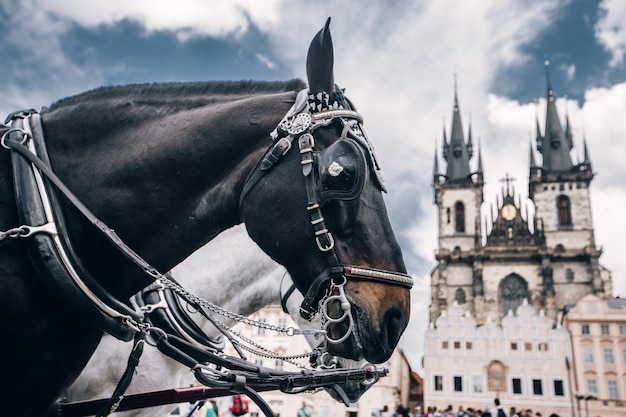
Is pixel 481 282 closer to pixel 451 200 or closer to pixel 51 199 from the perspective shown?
pixel 451 200

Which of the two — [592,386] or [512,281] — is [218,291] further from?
[512,281]

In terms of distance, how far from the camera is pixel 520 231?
5844cm

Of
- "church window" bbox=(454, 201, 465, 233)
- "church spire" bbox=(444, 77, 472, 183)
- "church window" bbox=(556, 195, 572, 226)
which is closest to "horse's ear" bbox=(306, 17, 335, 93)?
"church window" bbox=(454, 201, 465, 233)

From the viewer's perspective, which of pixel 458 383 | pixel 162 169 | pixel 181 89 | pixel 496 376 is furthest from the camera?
pixel 458 383

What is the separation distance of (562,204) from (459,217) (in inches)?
409

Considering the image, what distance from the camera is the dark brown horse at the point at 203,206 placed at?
5.24 ft

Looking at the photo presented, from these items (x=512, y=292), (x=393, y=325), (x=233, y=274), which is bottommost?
(x=393, y=325)

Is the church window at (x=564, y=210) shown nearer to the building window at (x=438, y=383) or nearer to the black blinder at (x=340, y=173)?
the building window at (x=438, y=383)

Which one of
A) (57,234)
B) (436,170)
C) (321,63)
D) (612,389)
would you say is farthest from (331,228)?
(436,170)

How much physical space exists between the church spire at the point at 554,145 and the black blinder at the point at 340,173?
6165cm

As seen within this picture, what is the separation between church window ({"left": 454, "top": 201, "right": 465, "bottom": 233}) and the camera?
58.4 m

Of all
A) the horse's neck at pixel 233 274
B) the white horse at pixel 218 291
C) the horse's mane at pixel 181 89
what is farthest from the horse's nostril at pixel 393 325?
the horse's neck at pixel 233 274

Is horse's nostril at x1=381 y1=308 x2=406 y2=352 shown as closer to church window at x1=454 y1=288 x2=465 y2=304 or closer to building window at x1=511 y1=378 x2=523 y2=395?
building window at x1=511 y1=378 x2=523 y2=395

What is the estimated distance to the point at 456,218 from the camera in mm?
59250
